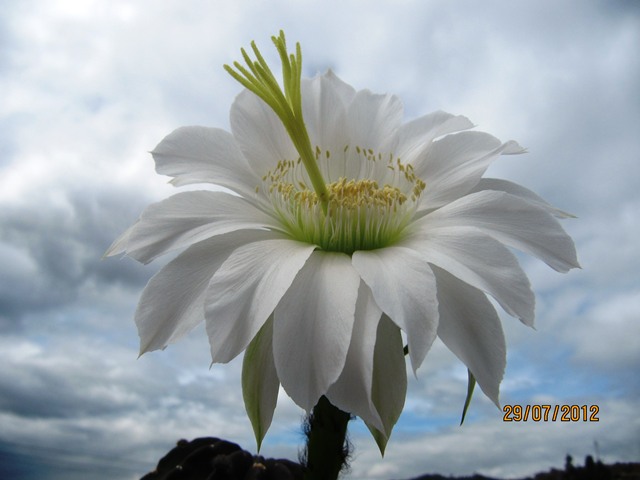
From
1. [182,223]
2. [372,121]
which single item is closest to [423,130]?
[372,121]

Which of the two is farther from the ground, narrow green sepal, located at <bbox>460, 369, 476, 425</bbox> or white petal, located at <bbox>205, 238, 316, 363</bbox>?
white petal, located at <bbox>205, 238, 316, 363</bbox>

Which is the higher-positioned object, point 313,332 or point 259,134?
point 259,134

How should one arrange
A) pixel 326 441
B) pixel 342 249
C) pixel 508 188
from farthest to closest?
pixel 508 188
pixel 342 249
pixel 326 441

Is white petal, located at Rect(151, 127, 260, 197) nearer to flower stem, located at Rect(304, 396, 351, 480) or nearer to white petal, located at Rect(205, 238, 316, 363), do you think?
white petal, located at Rect(205, 238, 316, 363)

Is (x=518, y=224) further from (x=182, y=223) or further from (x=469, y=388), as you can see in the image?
(x=182, y=223)

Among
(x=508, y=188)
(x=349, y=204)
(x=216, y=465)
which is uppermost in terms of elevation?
(x=508, y=188)

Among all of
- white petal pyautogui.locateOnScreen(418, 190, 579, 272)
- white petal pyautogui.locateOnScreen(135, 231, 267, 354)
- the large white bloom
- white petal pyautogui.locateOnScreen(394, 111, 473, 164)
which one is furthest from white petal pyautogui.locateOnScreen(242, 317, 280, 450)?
white petal pyautogui.locateOnScreen(394, 111, 473, 164)

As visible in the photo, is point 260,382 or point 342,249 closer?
point 260,382
